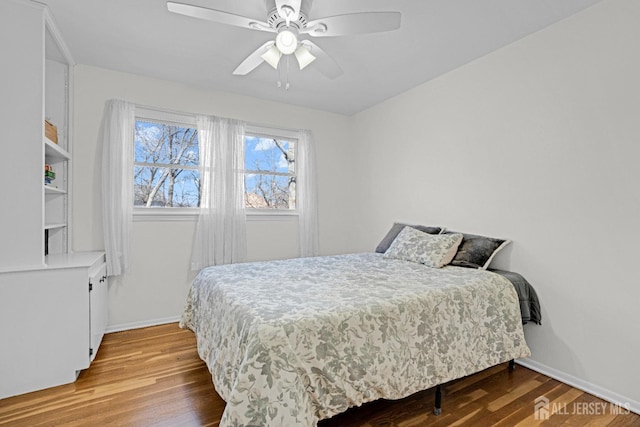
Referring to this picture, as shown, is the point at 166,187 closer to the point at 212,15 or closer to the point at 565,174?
the point at 212,15

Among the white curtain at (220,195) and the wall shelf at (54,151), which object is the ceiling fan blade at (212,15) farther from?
the white curtain at (220,195)

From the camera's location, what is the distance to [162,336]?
2.76m

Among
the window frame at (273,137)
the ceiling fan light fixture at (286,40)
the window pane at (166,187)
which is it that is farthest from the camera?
the window frame at (273,137)

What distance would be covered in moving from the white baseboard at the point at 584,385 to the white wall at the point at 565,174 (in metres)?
0.01

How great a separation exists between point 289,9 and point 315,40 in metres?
0.71

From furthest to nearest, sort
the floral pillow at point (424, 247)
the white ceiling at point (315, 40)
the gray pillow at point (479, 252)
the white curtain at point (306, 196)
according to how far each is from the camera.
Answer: the white curtain at point (306, 196) → the floral pillow at point (424, 247) → the gray pillow at point (479, 252) → the white ceiling at point (315, 40)

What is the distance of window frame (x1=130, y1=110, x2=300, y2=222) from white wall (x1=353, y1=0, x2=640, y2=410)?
1.89 meters

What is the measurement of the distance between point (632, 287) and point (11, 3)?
4.16 m

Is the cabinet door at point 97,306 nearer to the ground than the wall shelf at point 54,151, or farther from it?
nearer to the ground

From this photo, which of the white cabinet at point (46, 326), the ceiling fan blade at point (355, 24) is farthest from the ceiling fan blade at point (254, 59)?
the white cabinet at point (46, 326)

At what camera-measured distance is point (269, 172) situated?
12.4 ft

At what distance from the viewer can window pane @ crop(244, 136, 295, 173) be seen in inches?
144

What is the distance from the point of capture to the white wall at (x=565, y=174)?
1.82 m

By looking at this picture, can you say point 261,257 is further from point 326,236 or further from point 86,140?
point 86,140
